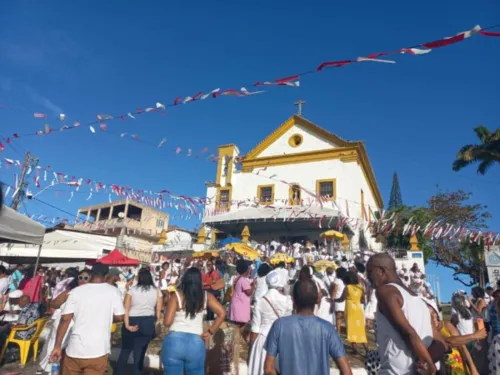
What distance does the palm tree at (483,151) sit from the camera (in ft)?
73.2

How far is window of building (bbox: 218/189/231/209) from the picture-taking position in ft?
86.9

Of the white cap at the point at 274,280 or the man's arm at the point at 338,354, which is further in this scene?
the white cap at the point at 274,280

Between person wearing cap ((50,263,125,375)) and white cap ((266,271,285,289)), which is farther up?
white cap ((266,271,285,289))

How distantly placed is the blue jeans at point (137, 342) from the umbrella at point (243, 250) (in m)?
11.0

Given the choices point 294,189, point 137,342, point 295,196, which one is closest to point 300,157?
point 294,189

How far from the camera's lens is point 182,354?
3.57 m

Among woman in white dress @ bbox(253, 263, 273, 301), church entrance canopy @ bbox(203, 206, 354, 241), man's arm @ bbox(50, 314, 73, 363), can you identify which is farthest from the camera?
church entrance canopy @ bbox(203, 206, 354, 241)

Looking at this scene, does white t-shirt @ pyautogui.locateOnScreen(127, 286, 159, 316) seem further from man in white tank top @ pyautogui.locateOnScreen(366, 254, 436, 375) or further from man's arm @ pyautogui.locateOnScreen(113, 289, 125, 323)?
man in white tank top @ pyautogui.locateOnScreen(366, 254, 436, 375)

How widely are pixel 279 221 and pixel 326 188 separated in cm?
501

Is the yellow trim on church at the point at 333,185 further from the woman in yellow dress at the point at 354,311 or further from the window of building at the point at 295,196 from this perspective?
the woman in yellow dress at the point at 354,311

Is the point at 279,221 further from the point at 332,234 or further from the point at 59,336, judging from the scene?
the point at 59,336

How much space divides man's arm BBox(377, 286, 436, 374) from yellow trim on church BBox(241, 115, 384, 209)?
22557 mm

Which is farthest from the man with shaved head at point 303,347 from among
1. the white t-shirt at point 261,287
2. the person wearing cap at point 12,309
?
the person wearing cap at point 12,309

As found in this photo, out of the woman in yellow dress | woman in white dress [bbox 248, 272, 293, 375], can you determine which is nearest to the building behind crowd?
the woman in yellow dress
